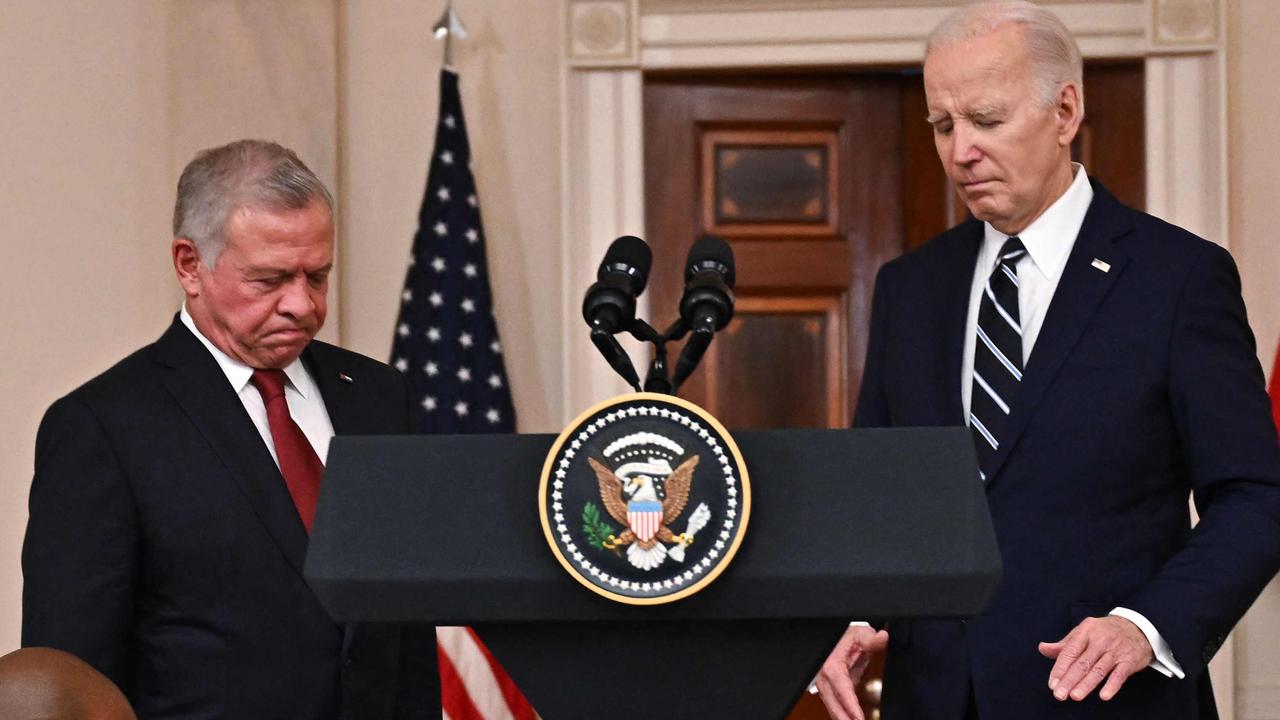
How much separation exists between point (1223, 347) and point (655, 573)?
115cm

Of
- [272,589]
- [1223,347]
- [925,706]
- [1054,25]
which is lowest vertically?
[925,706]

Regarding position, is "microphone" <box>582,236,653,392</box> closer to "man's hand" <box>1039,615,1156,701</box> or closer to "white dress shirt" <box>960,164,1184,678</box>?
"man's hand" <box>1039,615,1156,701</box>

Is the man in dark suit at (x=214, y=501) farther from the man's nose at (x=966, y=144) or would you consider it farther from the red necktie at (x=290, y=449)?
the man's nose at (x=966, y=144)

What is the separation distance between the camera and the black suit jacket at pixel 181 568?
6.68 feet

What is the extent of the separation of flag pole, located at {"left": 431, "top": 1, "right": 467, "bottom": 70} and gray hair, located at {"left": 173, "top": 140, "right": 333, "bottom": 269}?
3050 mm

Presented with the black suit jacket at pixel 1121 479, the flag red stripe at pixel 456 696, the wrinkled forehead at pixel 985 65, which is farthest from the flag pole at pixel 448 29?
the black suit jacket at pixel 1121 479

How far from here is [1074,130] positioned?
2.30m

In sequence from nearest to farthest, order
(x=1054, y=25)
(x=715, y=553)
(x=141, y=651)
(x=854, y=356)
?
(x=715, y=553) < (x=141, y=651) < (x=1054, y=25) < (x=854, y=356)

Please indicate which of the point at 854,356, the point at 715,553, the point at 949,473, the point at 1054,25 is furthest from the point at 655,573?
the point at 854,356

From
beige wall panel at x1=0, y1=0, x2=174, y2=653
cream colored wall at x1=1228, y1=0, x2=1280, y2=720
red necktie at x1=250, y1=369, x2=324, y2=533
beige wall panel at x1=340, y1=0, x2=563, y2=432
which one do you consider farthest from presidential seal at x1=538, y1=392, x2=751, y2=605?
cream colored wall at x1=1228, y1=0, x2=1280, y2=720

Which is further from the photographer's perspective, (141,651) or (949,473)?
(141,651)

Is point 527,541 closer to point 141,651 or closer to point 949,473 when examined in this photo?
point 949,473

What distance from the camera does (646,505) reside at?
1.38 m

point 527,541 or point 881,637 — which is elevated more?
point 527,541
